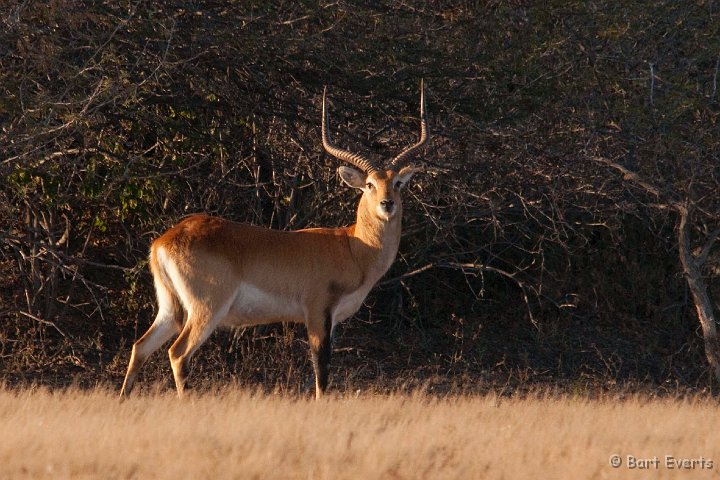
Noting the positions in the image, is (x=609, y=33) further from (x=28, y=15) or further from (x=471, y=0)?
(x=28, y=15)

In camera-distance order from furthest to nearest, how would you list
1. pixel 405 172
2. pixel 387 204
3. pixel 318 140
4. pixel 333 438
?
pixel 318 140 < pixel 405 172 < pixel 387 204 < pixel 333 438

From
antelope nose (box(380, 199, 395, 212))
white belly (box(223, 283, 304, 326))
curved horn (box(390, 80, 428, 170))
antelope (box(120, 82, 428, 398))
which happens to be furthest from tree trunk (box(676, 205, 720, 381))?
white belly (box(223, 283, 304, 326))

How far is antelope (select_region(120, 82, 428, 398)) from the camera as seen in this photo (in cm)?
908

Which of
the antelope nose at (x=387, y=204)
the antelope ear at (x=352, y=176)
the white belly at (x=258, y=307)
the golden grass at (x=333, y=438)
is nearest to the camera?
the golden grass at (x=333, y=438)

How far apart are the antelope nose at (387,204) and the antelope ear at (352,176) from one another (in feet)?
1.50

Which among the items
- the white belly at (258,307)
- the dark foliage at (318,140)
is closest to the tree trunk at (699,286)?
the dark foliage at (318,140)

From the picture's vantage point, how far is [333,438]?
269 inches

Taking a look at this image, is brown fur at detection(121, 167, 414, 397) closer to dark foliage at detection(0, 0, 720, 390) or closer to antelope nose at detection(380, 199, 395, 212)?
antelope nose at detection(380, 199, 395, 212)

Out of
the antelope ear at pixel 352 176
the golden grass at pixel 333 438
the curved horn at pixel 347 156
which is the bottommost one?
the golden grass at pixel 333 438

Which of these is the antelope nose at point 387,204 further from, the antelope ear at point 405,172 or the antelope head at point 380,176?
the antelope ear at point 405,172

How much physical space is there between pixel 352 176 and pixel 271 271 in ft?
3.66

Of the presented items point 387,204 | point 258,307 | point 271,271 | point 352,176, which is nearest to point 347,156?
point 352,176

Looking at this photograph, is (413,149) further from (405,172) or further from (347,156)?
(347,156)

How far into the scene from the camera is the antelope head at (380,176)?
9648 mm
